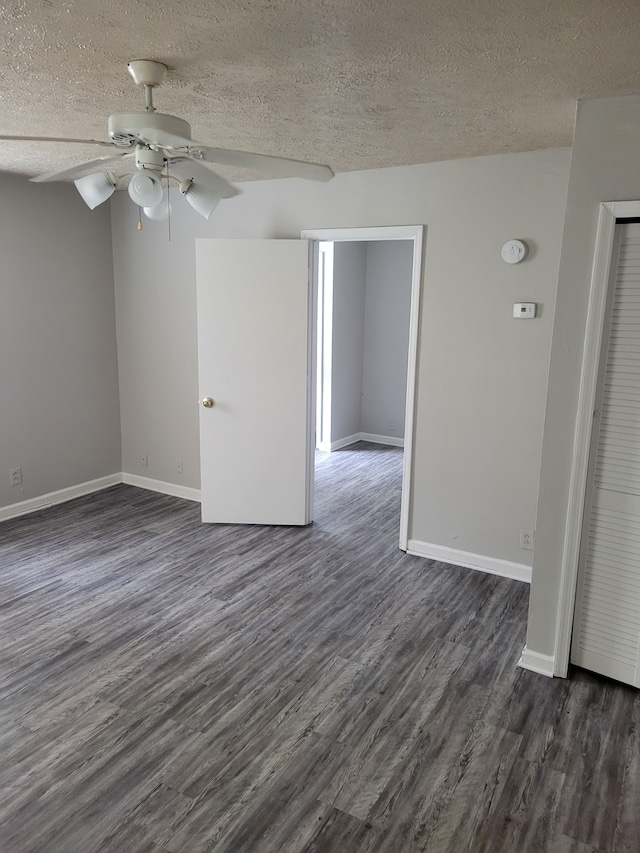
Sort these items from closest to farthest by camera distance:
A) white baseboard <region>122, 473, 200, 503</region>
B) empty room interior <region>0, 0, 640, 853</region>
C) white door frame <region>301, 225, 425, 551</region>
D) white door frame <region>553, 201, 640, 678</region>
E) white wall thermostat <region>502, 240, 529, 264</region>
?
empty room interior <region>0, 0, 640, 853</region>, white door frame <region>553, 201, 640, 678</region>, white wall thermostat <region>502, 240, 529, 264</region>, white door frame <region>301, 225, 425, 551</region>, white baseboard <region>122, 473, 200, 503</region>

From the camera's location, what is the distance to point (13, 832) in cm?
186

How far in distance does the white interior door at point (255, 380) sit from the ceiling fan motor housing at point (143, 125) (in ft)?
6.88

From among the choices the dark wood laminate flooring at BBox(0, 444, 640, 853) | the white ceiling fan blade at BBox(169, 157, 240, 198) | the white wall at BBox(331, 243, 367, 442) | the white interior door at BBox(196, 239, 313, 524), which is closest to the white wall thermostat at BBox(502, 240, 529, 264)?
the white interior door at BBox(196, 239, 313, 524)

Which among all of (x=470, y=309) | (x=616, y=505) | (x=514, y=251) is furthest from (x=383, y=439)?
(x=616, y=505)

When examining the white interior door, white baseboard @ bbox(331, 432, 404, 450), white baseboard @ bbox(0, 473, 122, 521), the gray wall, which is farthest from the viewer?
white baseboard @ bbox(331, 432, 404, 450)

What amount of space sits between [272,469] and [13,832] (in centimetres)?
264

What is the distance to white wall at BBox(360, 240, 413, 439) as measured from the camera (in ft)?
21.6

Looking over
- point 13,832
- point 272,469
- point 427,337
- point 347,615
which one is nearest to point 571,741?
point 347,615

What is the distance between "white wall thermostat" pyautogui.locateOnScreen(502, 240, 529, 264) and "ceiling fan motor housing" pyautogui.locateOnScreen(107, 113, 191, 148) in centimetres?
202

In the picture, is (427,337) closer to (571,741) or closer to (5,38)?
(571,741)

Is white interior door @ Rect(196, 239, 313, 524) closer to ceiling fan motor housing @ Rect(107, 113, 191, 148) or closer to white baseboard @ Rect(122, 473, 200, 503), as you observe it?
white baseboard @ Rect(122, 473, 200, 503)

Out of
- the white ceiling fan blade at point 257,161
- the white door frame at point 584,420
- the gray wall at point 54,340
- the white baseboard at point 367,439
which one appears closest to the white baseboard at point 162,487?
the gray wall at point 54,340

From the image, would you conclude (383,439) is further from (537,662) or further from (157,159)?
(157,159)

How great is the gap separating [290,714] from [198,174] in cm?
213
